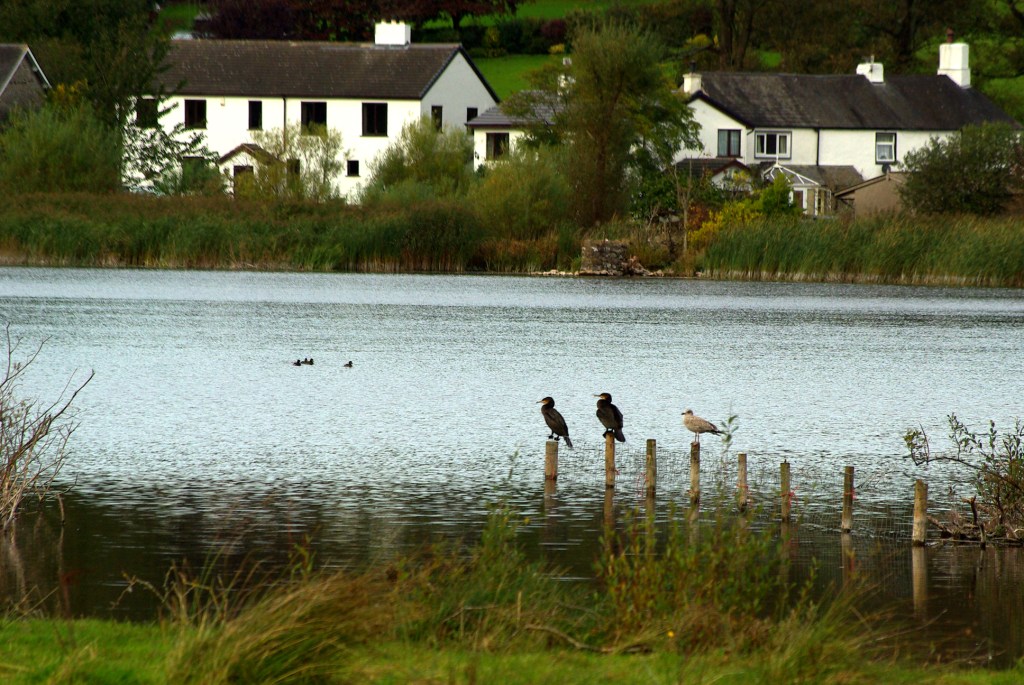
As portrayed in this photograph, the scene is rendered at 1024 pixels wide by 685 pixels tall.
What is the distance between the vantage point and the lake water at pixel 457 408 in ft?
51.5

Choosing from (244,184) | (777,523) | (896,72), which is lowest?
(777,523)

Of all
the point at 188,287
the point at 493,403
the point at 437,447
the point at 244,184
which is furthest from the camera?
the point at 244,184

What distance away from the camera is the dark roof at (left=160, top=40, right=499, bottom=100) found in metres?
86.9

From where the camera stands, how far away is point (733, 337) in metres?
41.3

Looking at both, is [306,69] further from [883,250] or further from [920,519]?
[920,519]

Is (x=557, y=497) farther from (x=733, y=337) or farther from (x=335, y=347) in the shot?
(x=733, y=337)

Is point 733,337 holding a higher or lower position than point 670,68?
lower

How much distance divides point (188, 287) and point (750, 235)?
21.6m

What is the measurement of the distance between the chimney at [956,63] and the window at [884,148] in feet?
21.1

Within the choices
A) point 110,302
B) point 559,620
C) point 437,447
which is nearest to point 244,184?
point 110,302

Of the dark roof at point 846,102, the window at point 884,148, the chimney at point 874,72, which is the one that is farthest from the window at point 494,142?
the chimney at point 874,72

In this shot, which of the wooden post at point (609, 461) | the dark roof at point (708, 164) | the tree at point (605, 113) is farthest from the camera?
the dark roof at point (708, 164)

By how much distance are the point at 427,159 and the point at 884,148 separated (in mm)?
32398

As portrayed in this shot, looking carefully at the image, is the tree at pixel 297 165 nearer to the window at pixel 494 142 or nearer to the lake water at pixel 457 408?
the window at pixel 494 142
